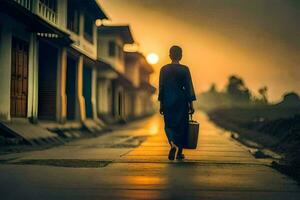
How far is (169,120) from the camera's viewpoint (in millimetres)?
8203

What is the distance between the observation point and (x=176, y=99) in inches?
325

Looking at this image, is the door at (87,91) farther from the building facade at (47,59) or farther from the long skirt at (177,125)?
the long skirt at (177,125)

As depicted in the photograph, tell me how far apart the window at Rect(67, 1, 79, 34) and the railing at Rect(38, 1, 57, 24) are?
2185 millimetres

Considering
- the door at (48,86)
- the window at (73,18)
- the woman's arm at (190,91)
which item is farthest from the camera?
the window at (73,18)

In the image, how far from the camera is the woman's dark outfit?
816cm

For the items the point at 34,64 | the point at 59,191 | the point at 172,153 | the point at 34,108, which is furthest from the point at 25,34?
the point at 59,191

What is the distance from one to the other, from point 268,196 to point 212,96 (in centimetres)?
16859

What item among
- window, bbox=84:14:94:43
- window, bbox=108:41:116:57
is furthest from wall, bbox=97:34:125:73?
window, bbox=84:14:94:43

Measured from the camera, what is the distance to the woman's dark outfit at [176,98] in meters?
8.16

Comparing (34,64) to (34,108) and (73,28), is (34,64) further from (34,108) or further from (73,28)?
(73,28)

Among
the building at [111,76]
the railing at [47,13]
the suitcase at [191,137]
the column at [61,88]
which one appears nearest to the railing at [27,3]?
the railing at [47,13]

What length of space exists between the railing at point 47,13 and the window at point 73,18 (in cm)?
218

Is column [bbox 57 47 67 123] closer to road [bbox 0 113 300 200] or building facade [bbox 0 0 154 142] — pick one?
building facade [bbox 0 0 154 142]

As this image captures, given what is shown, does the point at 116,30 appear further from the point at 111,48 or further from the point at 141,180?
the point at 141,180
